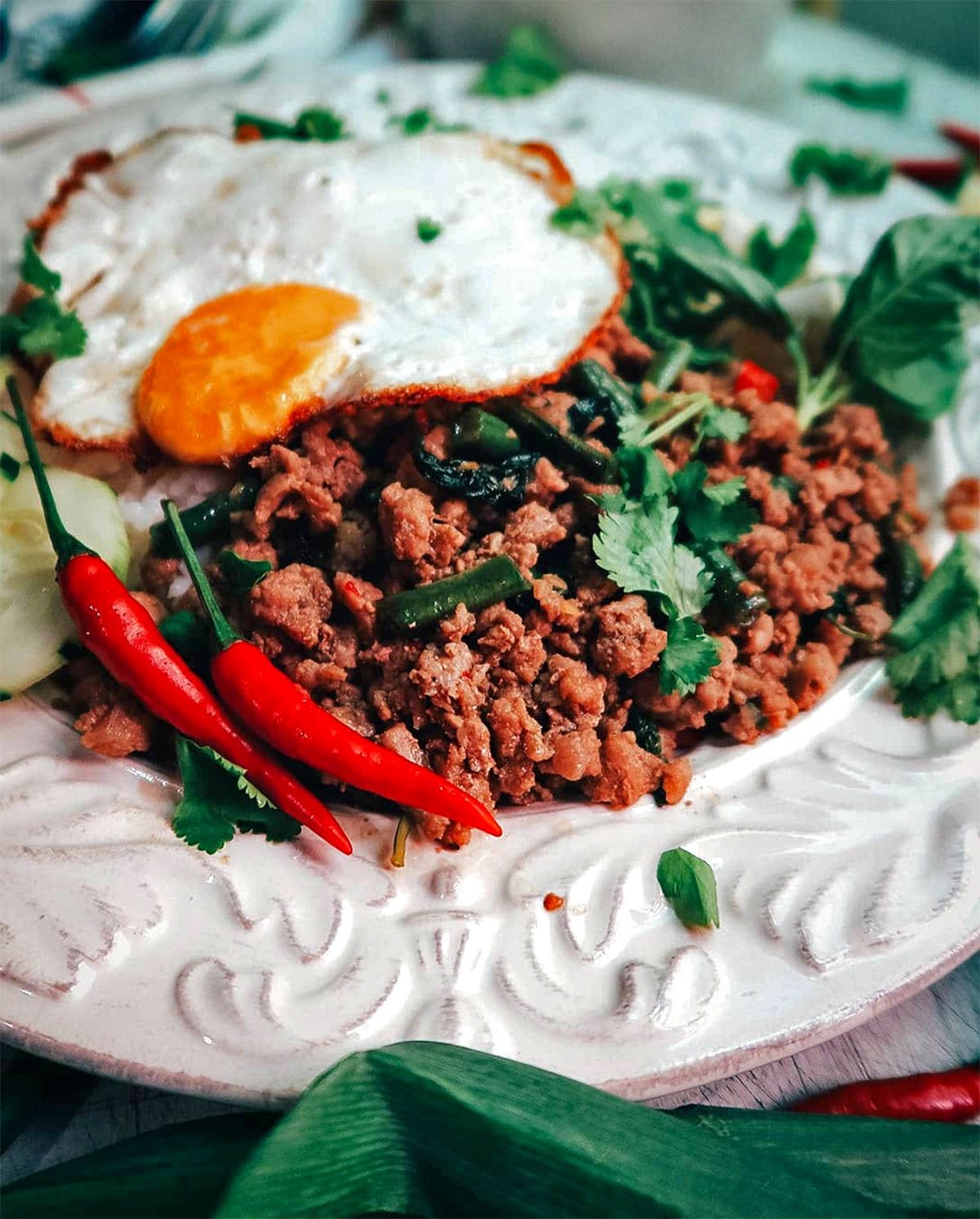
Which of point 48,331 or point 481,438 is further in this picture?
point 48,331

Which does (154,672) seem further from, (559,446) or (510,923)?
(559,446)

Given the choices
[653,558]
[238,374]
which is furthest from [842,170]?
[238,374]

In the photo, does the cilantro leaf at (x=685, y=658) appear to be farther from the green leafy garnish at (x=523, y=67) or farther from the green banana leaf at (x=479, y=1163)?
the green leafy garnish at (x=523, y=67)

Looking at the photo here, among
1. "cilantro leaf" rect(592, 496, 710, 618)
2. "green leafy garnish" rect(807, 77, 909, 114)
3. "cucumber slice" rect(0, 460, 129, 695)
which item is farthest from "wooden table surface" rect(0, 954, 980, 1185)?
"green leafy garnish" rect(807, 77, 909, 114)

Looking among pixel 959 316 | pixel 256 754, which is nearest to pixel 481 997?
pixel 256 754

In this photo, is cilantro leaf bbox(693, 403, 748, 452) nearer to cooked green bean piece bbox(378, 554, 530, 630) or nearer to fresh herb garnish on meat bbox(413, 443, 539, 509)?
fresh herb garnish on meat bbox(413, 443, 539, 509)

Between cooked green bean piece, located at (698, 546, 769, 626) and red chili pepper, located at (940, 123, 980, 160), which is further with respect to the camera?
red chili pepper, located at (940, 123, 980, 160)
